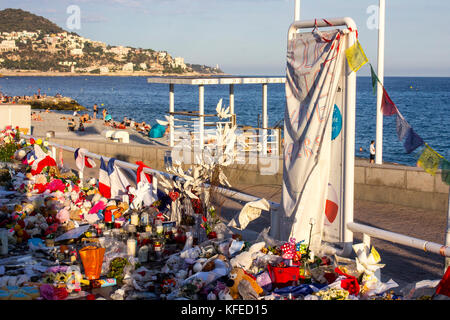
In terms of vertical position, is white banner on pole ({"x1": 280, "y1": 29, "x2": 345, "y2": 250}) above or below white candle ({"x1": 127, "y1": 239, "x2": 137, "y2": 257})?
above

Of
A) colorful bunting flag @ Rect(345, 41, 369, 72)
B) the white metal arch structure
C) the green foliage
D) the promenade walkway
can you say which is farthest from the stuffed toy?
the green foliage

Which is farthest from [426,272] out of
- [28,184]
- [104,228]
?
[28,184]

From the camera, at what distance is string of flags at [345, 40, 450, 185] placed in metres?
4.92

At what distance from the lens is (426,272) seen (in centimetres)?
672

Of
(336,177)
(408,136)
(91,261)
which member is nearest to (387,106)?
(408,136)

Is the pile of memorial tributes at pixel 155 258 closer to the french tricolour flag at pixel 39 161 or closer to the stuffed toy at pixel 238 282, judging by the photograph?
the stuffed toy at pixel 238 282

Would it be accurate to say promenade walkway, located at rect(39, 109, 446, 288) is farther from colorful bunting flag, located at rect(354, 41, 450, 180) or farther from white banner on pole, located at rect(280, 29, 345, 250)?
colorful bunting flag, located at rect(354, 41, 450, 180)

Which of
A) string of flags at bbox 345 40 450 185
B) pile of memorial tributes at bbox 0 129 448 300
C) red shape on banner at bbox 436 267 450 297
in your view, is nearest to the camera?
red shape on banner at bbox 436 267 450 297

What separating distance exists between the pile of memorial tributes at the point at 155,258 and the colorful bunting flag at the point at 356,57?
1.73 m

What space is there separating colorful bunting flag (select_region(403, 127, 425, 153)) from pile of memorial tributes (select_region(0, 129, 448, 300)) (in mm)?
988

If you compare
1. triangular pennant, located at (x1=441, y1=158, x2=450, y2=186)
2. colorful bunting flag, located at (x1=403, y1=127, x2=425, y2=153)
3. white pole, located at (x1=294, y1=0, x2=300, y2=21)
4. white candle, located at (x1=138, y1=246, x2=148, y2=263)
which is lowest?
white candle, located at (x1=138, y1=246, x2=148, y2=263)

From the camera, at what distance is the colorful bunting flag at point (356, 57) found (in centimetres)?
550

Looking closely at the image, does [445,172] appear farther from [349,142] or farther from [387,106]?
[349,142]

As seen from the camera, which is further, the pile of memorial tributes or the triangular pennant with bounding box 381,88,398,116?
the triangular pennant with bounding box 381,88,398,116
